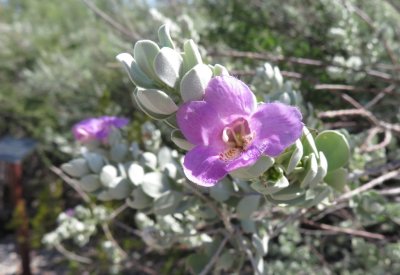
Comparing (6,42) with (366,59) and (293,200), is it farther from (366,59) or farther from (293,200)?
(293,200)

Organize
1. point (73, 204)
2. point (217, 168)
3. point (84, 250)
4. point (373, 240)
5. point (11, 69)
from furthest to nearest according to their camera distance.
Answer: point (11, 69) → point (73, 204) → point (84, 250) → point (373, 240) → point (217, 168)

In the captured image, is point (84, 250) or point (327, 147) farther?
point (84, 250)

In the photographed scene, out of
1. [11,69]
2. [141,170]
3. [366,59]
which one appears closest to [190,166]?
[141,170]

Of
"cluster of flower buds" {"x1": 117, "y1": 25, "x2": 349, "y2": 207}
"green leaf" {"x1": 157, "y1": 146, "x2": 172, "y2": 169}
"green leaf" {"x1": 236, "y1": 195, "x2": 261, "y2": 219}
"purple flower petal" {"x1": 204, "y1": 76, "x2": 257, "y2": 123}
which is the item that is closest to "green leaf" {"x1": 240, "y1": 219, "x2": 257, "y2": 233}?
"green leaf" {"x1": 236, "y1": 195, "x2": 261, "y2": 219}

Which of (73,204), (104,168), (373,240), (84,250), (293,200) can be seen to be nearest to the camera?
(293,200)

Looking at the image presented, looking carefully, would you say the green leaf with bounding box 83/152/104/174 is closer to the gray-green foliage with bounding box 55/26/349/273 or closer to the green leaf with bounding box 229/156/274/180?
the gray-green foliage with bounding box 55/26/349/273

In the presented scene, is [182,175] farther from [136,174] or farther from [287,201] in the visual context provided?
[287,201]

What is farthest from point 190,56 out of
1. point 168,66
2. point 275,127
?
point 275,127
